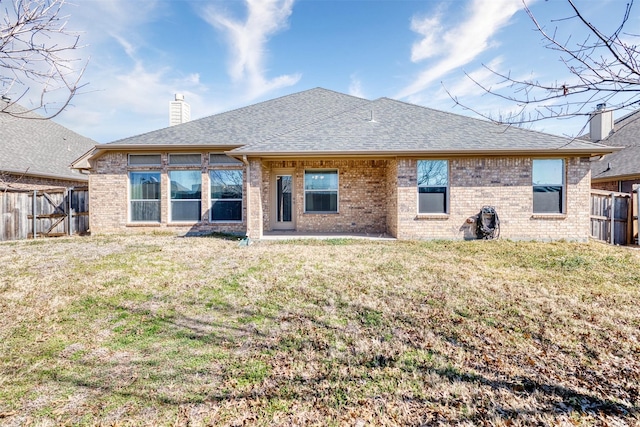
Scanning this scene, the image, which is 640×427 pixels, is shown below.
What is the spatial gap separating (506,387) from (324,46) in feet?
44.7

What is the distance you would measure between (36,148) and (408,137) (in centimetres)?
1773

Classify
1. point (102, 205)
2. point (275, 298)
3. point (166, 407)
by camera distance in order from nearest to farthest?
point (166, 407)
point (275, 298)
point (102, 205)

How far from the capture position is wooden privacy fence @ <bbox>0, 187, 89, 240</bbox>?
10.1 m

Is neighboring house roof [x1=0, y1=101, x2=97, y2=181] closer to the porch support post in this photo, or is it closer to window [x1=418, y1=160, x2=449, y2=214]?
the porch support post

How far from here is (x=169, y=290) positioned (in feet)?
15.9

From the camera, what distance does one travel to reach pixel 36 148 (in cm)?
1436

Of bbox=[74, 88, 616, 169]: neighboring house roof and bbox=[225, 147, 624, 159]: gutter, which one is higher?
bbox=[74, 88, 616, 169]: neighboring house roof

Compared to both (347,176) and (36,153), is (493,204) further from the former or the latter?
(36,153)

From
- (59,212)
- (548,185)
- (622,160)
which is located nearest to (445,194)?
(548,185)

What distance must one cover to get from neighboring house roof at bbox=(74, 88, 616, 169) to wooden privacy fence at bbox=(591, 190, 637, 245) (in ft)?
6.64

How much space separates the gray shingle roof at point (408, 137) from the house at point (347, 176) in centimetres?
4

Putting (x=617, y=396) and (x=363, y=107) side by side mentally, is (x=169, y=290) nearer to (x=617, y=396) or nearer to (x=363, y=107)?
(x=617, y=396)

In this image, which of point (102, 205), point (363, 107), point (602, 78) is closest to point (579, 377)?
point (602, 78)

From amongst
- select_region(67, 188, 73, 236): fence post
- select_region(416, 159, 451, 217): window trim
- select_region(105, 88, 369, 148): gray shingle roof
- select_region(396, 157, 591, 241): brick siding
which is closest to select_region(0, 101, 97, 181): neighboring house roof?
select_region(67, 188, 73, 236): fence post
